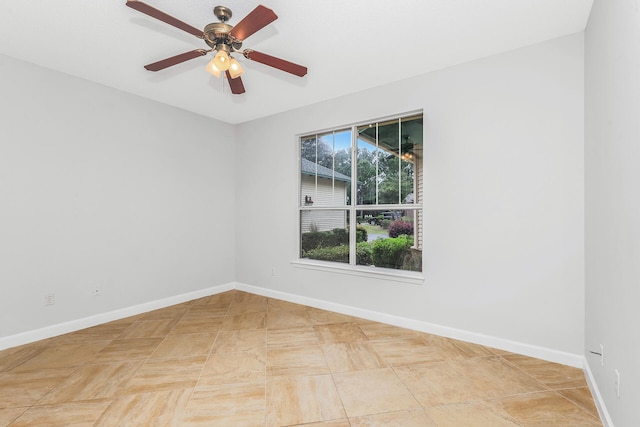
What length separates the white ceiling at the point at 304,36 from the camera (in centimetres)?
212

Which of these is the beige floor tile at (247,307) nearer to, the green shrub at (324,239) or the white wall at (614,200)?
the green shrub at (324,239)

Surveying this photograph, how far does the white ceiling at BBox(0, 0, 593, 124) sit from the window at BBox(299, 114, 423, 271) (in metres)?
0.66

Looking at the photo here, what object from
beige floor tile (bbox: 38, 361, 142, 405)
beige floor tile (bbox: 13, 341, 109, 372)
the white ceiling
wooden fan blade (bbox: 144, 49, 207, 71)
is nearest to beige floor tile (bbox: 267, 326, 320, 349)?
beige floor tile (bbox: 38, 361, 142, 405)

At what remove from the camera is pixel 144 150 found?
3.77 metres

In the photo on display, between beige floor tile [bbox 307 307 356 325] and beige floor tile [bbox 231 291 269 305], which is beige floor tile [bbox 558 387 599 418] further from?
beige floor tile [bbox 231 291 269 305]

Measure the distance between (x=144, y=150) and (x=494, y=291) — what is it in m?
4.20

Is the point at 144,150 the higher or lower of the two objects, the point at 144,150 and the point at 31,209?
the higher

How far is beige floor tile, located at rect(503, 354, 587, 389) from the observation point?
2137 mm

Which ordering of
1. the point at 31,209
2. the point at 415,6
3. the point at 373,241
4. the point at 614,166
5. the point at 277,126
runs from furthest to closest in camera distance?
the point at 277,126
the point at 373,241
the point at 31,209
the point at 415,6
the point at 614,166

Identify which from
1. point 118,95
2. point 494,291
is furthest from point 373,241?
point 118,95

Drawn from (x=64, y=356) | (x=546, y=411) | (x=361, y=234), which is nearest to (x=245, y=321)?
(x=64, y=356)

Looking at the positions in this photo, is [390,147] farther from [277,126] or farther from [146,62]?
[146,62]

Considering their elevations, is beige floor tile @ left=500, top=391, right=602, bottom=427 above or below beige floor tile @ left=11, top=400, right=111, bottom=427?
above

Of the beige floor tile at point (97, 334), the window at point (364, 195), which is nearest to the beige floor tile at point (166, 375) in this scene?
the beige floor tile at point (97, 334)
